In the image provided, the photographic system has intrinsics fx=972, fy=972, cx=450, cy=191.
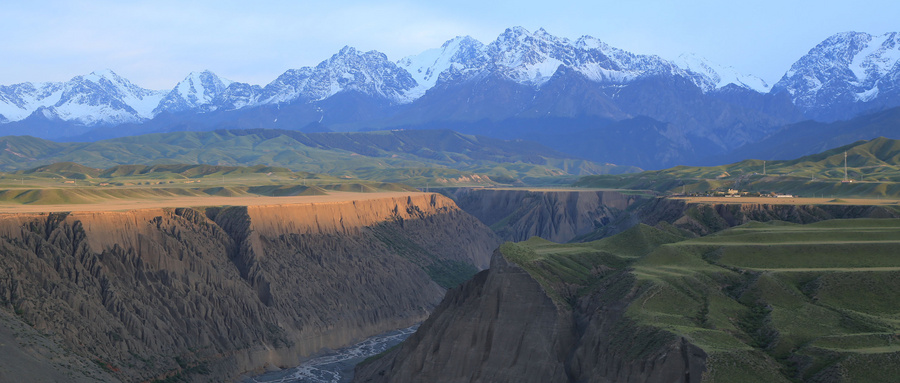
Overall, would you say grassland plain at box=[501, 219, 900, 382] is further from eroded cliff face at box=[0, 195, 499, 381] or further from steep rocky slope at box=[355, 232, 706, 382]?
eroded cliff face at box=[0, 195, 499, 381]

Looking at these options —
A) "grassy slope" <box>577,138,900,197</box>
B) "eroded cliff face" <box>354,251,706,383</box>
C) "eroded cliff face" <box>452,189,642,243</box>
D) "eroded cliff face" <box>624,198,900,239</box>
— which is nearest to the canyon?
"eroded cliff face" <box>354,251,706,383</box>

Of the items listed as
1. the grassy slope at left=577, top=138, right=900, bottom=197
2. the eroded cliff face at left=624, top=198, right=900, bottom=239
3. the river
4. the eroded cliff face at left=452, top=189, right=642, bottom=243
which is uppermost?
the grassy slope at left=577, top=138, right=900, bottom=197

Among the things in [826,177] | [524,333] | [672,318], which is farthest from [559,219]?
[672,318]

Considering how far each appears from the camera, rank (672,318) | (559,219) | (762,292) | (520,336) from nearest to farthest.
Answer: (672,318), (520,336), (762,292), (559,219)

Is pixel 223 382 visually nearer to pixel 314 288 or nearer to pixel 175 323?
pixel 175 323

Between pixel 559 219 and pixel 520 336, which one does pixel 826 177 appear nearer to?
pixel 559 219

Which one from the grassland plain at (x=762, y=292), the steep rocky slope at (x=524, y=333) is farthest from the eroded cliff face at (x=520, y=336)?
the grassland plain at (x=762, y=292)

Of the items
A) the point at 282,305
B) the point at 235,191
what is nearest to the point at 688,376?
the point at 282,305
